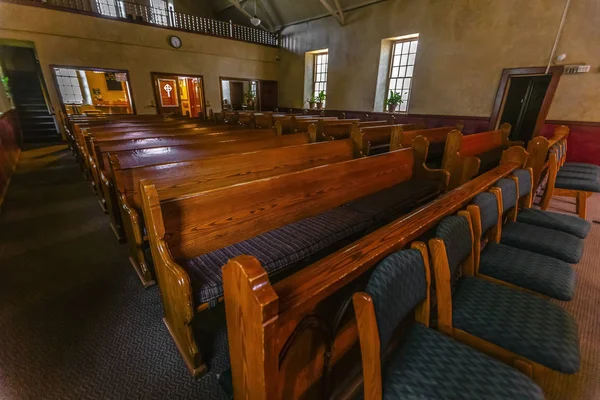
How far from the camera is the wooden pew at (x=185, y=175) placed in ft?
5.05

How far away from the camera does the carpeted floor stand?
1144mm

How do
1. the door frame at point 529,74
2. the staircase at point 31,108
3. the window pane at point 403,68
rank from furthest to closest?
the staircase at point 31,108, the window pane at point 403,68, the door frame at point 529,74

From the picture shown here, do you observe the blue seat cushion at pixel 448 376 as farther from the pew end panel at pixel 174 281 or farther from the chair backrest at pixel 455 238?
the pew end panel at pixel 174 281

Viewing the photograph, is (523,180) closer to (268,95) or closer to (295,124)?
(295,124)

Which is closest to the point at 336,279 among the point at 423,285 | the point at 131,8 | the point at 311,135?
the point at 423,285

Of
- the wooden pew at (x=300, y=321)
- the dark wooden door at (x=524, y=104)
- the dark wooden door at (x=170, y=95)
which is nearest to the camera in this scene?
the wooden pew at (x=300, y=321)

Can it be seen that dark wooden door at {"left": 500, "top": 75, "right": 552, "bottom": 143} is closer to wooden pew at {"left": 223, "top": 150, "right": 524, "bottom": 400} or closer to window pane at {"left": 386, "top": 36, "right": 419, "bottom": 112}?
window pane at {"left": 386, "top": 36, "right": 419, "bottom": 112}

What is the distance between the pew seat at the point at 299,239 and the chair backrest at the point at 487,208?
0.54m

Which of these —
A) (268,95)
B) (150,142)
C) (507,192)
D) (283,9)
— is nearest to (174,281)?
(507,192)

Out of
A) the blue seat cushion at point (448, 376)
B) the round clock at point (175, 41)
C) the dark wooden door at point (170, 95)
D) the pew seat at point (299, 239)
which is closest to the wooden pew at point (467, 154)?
the pew seat at point (299, 239)

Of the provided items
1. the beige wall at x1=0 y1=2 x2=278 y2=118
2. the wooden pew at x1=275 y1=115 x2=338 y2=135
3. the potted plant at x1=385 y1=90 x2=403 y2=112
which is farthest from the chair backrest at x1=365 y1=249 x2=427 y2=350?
the beige wall at x1=0 y1=2 x2=278 y2=118

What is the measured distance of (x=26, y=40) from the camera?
18.9 feet

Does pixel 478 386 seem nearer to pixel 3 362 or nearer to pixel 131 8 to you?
pixel 3 362

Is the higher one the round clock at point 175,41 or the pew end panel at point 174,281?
the round clock at point 175,41
